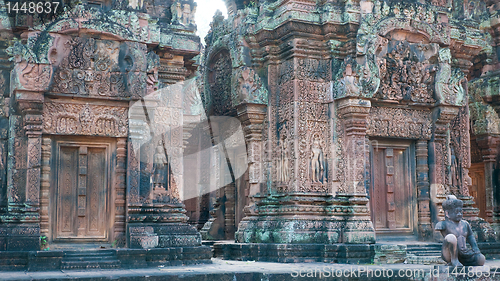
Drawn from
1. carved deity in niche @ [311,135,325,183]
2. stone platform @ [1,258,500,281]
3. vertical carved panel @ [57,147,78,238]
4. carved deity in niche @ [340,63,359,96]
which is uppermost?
carved deity in niche @ [340,63,359,96]

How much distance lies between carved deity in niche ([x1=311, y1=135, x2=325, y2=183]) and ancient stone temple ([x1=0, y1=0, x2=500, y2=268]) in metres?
0.03

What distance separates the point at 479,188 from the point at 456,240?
7464mm

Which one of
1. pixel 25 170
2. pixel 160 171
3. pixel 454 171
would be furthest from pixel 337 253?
pixel 25 170

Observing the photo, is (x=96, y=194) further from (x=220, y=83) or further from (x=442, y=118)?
(x=442, y=118)

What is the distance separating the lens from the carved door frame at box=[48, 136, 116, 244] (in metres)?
9.39

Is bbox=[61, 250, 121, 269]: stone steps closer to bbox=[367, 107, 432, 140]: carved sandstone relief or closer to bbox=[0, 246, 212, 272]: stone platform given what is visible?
bbox=[0, 246, 212, 272]: stone platform

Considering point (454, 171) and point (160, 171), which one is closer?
point (160, 171)

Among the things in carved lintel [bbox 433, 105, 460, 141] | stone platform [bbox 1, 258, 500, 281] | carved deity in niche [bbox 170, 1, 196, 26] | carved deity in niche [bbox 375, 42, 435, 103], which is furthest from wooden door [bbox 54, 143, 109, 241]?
carved lintel [bbox 433, 105, 460, 141]

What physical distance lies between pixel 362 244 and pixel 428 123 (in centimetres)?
307

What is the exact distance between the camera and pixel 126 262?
30.1 ft

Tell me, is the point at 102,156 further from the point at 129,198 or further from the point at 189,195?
the point at 189,195

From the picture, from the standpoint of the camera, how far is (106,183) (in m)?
9.77

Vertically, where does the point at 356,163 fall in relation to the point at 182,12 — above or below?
below

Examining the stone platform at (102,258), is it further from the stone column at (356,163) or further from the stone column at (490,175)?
the stone column at (490,175)
